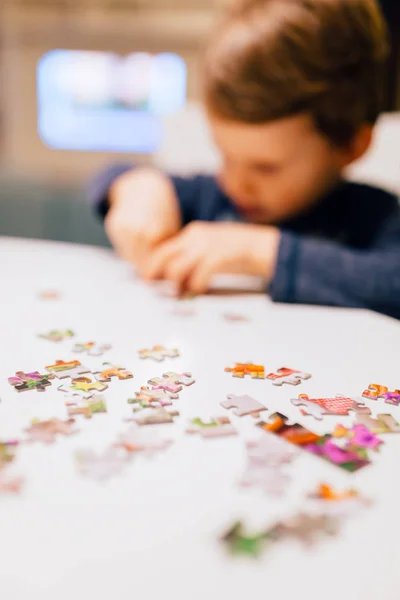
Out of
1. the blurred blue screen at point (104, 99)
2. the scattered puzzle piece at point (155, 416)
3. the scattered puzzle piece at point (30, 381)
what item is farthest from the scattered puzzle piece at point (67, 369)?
the blurred blue screen at point (104, 99)

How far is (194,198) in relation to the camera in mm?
1355

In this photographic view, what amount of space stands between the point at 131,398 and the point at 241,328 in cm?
30

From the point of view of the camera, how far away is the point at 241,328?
80 centimetres

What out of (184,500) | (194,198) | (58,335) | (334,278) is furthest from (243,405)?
(194,198)

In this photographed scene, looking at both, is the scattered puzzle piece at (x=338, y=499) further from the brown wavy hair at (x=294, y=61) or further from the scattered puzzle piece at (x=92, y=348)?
the brown wavy hair at (x=294, y=61)

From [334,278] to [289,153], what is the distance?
9.9 inches

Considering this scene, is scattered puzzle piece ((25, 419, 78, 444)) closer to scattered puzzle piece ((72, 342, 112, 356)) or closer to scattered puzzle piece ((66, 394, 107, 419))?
scattered puzzle piece ((66, 394, 107, 419))

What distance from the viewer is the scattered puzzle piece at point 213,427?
486mm

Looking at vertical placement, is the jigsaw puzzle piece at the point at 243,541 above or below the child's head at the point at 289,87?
below

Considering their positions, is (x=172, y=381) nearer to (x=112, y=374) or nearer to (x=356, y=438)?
(x=112, y=374)

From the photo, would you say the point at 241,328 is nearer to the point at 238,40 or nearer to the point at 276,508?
the point at 276,508

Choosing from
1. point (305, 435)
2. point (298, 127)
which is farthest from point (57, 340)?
point (298, 127)

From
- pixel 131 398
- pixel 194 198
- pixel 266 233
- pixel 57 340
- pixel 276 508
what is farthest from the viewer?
pixel 194 198

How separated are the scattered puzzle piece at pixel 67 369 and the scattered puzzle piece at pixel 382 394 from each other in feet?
0.98
